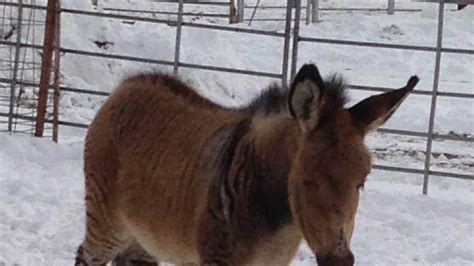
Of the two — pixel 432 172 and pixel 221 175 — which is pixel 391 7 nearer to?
pixel 432 172

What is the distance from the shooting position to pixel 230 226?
191 inches

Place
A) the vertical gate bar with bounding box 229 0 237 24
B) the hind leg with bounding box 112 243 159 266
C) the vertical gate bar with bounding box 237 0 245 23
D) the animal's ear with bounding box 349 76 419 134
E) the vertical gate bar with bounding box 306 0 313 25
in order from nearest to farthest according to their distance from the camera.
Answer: the animal's ear with bounding box 349 76 419 134 → the hind leg with bounding box 112 243 159 266 → the vertical gate bar with bounding box 229 0 237 24 → the vertical gate bar with bounding box 237 0 245 23 → the vertical gate bar with bounding box 306 0 313 25

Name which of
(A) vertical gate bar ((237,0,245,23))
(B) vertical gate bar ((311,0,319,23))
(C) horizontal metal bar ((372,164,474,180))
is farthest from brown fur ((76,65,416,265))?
(B) vertical gate bar ((311,0,319,23))

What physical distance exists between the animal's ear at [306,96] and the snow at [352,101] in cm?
257

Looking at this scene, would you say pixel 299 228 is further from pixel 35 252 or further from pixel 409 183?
pixel 409 183

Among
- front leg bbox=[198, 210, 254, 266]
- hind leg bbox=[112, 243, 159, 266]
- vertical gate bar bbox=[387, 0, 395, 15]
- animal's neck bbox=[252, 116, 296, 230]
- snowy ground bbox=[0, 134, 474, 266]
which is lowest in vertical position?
snowy ground bbox=[0, 134, 474, 266]

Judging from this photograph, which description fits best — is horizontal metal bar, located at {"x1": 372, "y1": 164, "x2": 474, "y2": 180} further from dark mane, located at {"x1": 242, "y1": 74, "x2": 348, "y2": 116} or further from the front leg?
the front leg

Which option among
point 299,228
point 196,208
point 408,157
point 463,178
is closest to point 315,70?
point 299,228

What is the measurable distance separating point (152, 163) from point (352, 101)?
1151 millimetres

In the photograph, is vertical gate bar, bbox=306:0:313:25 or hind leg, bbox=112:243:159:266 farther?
vertical gate bar, bbox=306:0:313:25

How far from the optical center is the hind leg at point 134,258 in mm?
6301

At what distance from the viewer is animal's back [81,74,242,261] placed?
5270 millimetres

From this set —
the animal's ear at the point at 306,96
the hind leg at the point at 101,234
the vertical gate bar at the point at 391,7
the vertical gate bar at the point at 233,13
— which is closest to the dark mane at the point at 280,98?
the animal's ear at the point at 306,96

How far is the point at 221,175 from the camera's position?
5020mm
